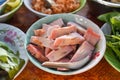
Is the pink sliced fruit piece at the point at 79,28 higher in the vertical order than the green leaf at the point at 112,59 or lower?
higher

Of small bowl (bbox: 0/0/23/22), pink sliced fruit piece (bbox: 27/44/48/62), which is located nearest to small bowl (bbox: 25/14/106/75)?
pink sliced fruit piece (bbox: 27/44/48/62)

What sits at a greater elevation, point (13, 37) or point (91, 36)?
point (91, 36)

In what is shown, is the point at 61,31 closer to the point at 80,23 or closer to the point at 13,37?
the point at 80,23

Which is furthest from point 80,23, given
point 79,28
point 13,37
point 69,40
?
point 13,37

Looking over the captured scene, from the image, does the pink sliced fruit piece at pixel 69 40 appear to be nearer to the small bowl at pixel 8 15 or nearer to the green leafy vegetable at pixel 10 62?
the green leafy vegetable at pixel 10 62

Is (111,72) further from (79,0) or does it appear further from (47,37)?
(79,0)

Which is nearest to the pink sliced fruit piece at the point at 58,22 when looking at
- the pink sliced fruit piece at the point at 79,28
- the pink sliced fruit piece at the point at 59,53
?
the pink sliced fruit piece at the point at 79,28
